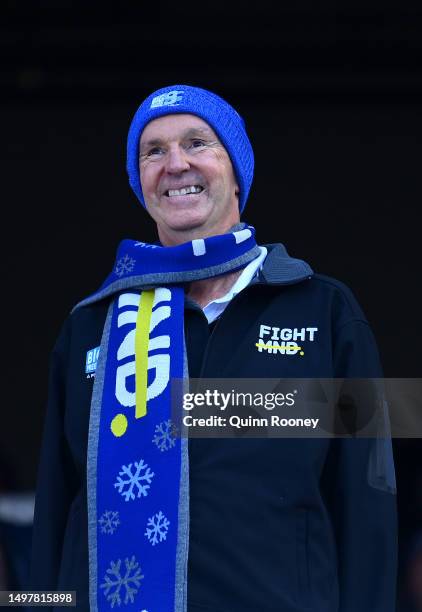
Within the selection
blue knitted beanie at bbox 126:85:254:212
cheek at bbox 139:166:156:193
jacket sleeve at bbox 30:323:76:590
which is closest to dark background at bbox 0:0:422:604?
blue knitted beanie at bbox 126:85:254:212

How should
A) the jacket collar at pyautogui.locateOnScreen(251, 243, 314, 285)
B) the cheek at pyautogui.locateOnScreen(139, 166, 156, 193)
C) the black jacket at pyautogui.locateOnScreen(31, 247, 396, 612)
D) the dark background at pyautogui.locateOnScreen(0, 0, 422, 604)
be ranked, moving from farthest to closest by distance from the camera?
1. the dark background at pyautogui.locateOnScreen(0, 0, 422, 604)
2. the cheek at pyautogui.locateOnScreen(139, 166, 156, 193)
3. the jacket collar at pyautogui.locateOnScreen(251, 243, 314, 285)
4. the black jacket at pyautogui.locateOnScreen(31, 247, 396, 612)

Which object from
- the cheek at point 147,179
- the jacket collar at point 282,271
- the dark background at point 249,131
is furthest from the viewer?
the dark background at point 249,131

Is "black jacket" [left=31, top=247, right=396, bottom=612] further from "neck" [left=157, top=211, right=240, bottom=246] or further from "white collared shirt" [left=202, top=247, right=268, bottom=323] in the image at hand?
"neck" [left=157, top=211, right=240, bottom=246]

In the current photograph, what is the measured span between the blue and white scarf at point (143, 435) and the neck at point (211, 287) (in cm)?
4

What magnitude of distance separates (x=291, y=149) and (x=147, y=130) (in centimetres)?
276

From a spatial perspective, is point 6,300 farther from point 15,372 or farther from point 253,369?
point 253,369

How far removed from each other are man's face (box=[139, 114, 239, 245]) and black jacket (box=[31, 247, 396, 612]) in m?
0.16

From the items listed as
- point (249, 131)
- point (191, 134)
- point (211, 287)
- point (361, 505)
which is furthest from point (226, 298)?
point (249, 131)

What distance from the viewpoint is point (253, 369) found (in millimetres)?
2543

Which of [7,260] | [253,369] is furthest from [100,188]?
[253,369]

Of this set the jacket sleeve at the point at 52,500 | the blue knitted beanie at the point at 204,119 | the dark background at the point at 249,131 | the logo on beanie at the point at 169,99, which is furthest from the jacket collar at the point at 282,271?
the dark background at the point at 249,131

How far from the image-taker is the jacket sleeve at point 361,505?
8.11ft

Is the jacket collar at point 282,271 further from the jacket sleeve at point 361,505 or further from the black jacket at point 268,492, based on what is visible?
the jacket sleeve at point 361,505

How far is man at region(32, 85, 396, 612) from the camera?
2422 millimetres
